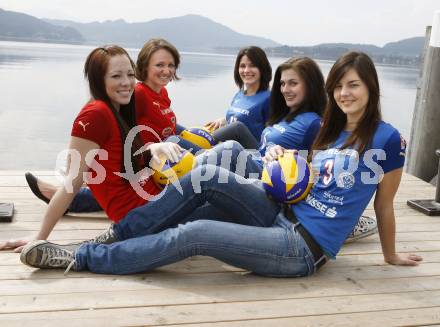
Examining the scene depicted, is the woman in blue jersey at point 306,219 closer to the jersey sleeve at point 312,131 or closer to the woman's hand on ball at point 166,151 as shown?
the woman's hand on ball at point 166,151

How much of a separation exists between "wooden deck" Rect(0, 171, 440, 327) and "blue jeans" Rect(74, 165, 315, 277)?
0.29 ft

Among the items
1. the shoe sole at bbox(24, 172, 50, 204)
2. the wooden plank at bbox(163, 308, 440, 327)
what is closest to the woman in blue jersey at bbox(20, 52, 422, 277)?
the wooden plank at bbox(163, 308, 440, 327)

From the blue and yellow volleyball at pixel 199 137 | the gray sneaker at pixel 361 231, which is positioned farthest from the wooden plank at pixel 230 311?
the blue and yellow volleyball at pixel 199 137

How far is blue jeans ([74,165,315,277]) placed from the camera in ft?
8.55

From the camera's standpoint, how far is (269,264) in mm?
2676

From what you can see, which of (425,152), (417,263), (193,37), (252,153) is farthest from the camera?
(193,37)

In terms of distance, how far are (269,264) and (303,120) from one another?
1162 mm

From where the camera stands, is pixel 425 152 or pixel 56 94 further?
pixel 56 94

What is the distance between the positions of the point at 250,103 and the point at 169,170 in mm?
1598

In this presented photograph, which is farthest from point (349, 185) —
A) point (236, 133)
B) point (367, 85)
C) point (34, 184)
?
point (34, 184)

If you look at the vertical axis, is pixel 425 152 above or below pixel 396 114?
above

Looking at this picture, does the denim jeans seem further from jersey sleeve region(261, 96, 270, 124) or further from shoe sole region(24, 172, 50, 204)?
shoe sole region(24, 172, 50, 204)

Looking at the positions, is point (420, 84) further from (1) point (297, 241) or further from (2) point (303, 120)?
(1) point (297, 241)

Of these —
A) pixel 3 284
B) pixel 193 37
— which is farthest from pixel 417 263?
pixel 193 37
